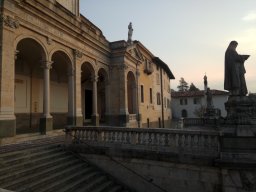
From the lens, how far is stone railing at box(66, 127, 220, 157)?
24.1 ft

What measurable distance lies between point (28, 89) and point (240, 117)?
1335cm

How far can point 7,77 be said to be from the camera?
952cm

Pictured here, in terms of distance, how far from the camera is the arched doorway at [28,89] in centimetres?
1422

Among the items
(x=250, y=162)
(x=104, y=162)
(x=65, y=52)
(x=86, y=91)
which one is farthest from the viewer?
(x=86, y=91)

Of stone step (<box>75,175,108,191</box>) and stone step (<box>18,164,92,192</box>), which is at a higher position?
stone step (<box>18,164,92,192</box>)

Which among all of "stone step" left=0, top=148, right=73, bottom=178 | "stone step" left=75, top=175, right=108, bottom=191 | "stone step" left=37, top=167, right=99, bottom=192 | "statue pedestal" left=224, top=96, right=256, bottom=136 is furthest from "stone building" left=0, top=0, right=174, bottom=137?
"statue pedestal" left=224, top=96, right=256, bottom=136

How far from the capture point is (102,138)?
A: 30.5 ft

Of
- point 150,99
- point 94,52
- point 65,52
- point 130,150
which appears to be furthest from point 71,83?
point 150,99

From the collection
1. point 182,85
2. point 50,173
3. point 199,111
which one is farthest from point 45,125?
point 182,85

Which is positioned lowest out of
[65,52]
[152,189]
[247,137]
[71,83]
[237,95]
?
[152,189]

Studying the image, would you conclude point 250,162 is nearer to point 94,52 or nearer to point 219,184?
point 219,184

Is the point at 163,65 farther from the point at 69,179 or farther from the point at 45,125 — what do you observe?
the point at 69,179

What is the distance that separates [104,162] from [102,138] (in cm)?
98

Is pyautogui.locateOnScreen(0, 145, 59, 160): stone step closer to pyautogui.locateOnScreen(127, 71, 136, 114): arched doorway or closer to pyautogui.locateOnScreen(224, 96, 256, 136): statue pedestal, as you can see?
pyautogui.locateOnScreen(224, 96, 256, 136): statue pedestal
